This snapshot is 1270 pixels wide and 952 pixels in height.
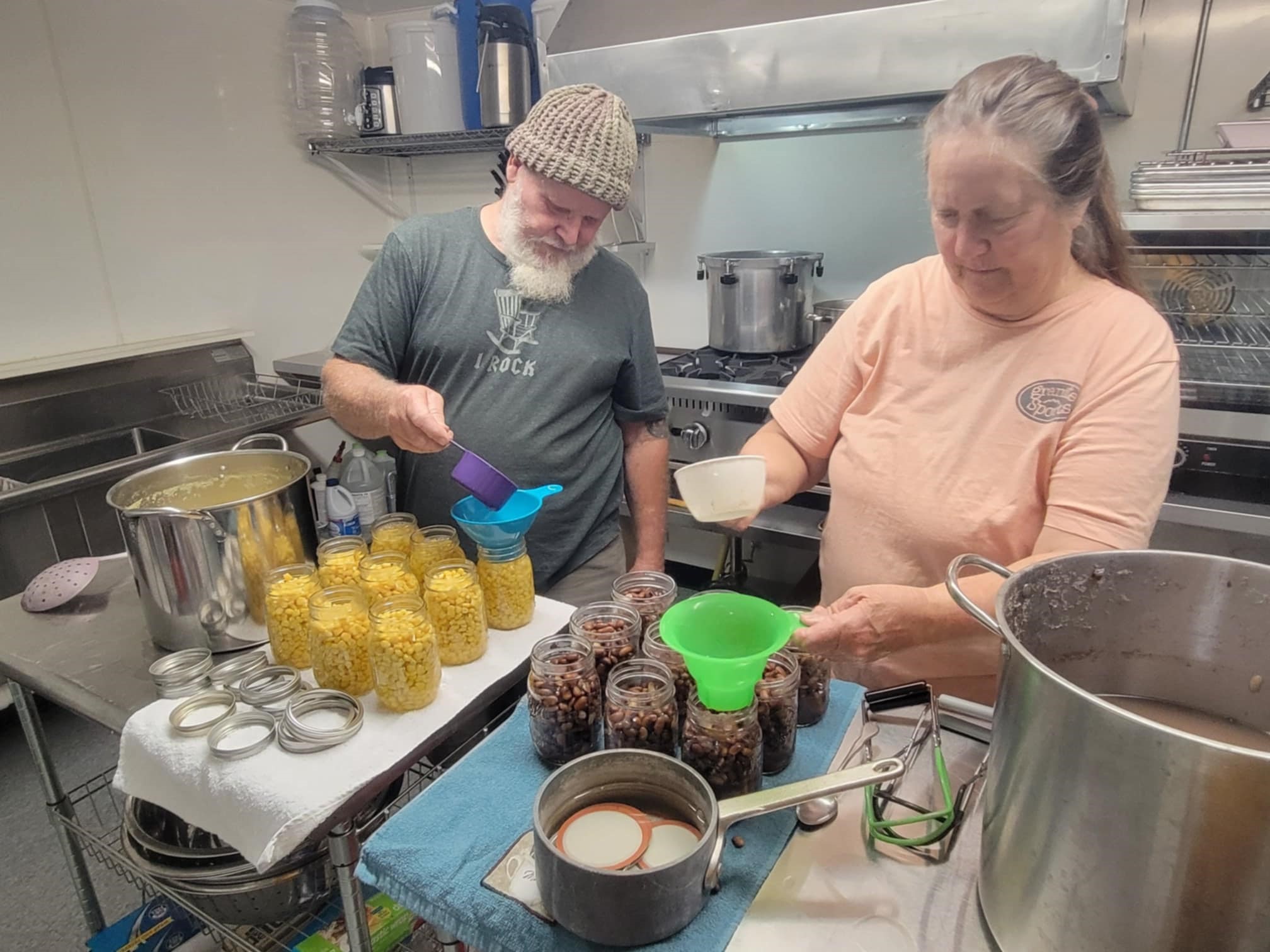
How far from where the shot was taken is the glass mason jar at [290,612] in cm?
101

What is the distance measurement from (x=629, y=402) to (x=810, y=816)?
105 cm

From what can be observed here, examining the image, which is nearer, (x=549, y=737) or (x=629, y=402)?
(x=549, y=737)

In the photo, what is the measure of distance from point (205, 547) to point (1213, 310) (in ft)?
6.89

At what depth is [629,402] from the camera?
5.44 feet

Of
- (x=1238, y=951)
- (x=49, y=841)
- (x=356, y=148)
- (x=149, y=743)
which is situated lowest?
(x=49, y=841)

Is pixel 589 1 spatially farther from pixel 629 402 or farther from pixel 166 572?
pixel 166 572

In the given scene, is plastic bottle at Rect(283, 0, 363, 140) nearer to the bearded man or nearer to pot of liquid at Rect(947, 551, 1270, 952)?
the bearded man

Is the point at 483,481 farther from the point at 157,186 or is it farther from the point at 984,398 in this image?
the point at 157,186

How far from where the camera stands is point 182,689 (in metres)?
0.99

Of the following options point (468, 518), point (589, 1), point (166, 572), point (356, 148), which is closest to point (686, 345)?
point (589, 1)

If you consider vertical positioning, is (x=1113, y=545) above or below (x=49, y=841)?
above

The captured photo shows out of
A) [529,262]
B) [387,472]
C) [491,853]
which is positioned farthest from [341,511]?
[491,853]

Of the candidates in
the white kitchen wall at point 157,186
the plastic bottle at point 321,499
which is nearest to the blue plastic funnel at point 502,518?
the plastic bottle at point 321,499

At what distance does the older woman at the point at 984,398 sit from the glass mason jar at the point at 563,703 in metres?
0.25
